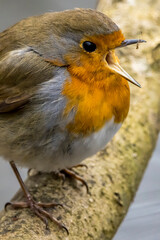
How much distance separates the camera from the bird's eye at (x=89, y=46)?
308cm

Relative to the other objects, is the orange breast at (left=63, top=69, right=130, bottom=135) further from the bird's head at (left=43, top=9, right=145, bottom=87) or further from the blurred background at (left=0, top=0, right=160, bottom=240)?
the blurred background at (left=0, top=0, right=160, bottom=240)

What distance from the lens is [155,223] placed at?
393 cm

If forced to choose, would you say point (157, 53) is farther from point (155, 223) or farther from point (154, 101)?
point (155, 223)

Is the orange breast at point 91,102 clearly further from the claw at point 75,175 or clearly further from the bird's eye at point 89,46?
the claw at point 75,175

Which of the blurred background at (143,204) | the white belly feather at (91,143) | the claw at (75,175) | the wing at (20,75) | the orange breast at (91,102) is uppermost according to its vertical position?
the wing at (20,75)

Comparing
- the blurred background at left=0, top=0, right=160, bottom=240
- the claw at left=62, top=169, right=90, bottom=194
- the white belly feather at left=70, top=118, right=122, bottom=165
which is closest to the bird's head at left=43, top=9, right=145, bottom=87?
the white belly feather at left=70, top=118, right=122, bottom=165

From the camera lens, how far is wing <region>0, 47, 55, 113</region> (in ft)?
10.3

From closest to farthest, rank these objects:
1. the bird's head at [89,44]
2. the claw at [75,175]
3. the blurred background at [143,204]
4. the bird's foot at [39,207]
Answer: the bird's head at [89,44] → the bird's foot at [39,207] → the claw at [75,175] → the blurred background at [143,204]

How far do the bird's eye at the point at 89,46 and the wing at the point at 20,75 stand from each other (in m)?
0.22

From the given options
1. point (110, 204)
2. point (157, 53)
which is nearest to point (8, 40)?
point (110, 204)

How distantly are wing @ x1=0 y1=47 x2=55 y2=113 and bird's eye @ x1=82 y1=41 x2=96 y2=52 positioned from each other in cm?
22

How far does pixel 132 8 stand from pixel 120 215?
6.95 feet

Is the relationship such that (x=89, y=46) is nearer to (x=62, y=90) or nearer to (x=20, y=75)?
(x=62, y=90)

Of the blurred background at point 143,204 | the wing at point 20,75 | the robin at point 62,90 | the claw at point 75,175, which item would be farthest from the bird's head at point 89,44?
the blurred background at point 143,204
